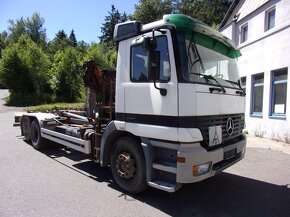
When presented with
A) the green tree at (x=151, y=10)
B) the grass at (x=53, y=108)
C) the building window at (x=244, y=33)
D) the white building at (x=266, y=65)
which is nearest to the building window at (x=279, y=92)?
the white building at (x=266, y=65)

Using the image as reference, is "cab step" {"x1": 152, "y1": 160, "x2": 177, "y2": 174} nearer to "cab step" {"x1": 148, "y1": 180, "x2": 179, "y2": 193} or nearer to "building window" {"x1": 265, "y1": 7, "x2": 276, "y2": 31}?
"cab step" {"x1": 148, "y1": 180, "x2": 179, "y2": 193}

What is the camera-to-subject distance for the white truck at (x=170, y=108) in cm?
445

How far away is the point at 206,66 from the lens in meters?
4.98

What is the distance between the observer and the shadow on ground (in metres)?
4.70

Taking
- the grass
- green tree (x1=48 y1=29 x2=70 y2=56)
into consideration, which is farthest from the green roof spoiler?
green tree (x1=48 y1=29 x2=70 y2=56)

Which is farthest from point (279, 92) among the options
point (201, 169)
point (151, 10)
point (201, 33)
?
point (151, 10)

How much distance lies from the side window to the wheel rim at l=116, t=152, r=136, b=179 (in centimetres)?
138

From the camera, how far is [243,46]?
593 inches

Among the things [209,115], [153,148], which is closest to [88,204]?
[153,148]

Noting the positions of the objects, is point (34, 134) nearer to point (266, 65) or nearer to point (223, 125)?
point (223, 125)

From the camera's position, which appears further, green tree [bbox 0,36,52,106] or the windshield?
green tree [bbox 0,36,52,106]

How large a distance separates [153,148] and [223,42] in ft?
8.07

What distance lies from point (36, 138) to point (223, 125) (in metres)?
Answer: 6.27

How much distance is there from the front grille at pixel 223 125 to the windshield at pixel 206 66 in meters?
0.60
